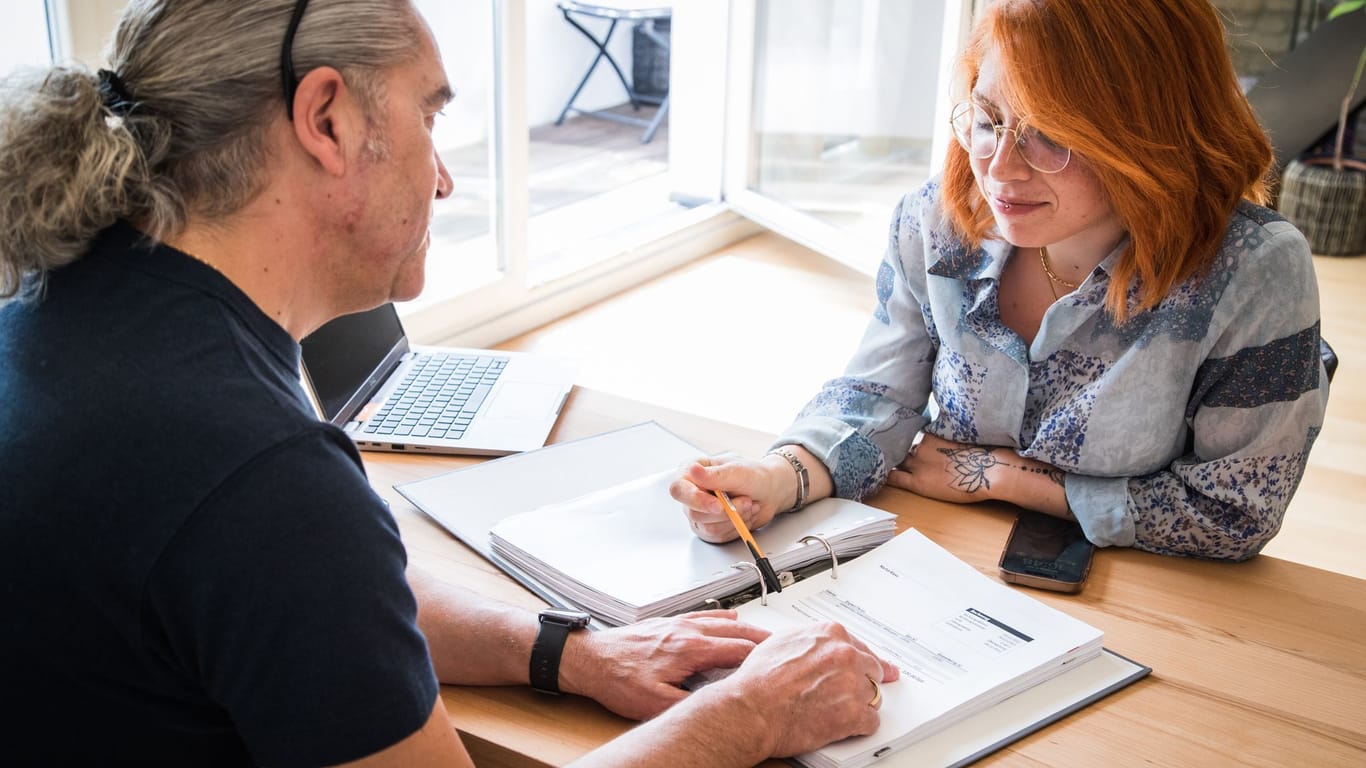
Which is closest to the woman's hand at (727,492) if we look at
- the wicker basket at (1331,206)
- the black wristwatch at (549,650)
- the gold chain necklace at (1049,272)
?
the black wristwatch at (549,650)

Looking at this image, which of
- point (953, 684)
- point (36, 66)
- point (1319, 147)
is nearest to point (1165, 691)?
point (953, 684)

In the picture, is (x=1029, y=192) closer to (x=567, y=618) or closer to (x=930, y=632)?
(x=930, y=632)

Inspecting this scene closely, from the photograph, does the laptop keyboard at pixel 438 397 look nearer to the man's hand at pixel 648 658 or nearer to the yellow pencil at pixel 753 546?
the yellow pencil at pixel 753 546

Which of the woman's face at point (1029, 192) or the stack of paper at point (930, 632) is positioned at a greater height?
the woman's face at point (1029, 192)

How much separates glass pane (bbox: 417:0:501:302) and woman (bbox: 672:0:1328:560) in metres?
1.40

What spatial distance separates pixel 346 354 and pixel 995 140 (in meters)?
0.89

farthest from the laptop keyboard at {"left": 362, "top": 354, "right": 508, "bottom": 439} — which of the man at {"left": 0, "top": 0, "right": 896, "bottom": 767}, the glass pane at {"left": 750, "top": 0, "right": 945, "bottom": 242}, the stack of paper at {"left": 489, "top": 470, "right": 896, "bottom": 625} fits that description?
the glass pane at {"left": 750, "top": 0, "right": 945, "bottom": 242}

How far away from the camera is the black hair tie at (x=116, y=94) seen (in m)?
0.96

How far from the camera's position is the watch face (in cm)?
122

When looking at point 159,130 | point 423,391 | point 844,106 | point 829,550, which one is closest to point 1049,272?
point 829,550

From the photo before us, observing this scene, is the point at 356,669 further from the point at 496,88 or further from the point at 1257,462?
the point at 496,88

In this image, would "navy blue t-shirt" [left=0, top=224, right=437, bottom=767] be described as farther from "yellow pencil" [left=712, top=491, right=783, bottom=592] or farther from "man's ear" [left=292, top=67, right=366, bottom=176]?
"yellow pencil" [left=712, top=491, right=783, bottom=592]

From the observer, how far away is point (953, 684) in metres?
1.16

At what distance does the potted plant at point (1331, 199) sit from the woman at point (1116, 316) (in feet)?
11.5
